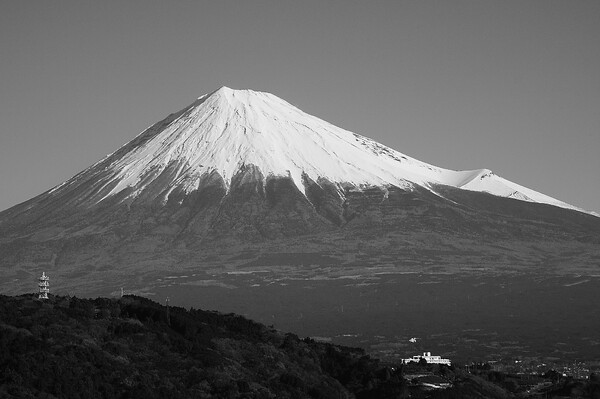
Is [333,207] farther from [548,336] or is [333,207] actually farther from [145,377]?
[145,377]

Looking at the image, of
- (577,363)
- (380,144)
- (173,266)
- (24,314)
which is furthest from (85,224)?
(24,314)

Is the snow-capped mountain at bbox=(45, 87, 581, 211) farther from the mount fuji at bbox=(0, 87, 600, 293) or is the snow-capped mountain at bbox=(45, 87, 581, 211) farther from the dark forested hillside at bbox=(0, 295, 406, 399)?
the dark forested hillside at bbox=(0, 295, 406, 399)

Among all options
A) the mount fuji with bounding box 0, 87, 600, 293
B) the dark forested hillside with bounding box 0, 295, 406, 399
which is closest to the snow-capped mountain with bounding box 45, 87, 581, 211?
the mount fuji with bounding box 0, 87, 600, 293

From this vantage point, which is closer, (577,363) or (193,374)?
(193,374)

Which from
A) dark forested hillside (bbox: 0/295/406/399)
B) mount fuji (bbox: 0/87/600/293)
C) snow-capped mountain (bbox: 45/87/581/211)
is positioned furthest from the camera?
snow-capped mountain (bbox: 45/87/581/211)

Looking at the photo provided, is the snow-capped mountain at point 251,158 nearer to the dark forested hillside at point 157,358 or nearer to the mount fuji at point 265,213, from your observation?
the mount fuji at point 265,213

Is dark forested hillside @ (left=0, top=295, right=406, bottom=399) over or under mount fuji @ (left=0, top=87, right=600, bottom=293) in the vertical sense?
under

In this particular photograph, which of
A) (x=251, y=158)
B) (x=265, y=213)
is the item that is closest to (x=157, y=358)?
(x=265, y=213)
